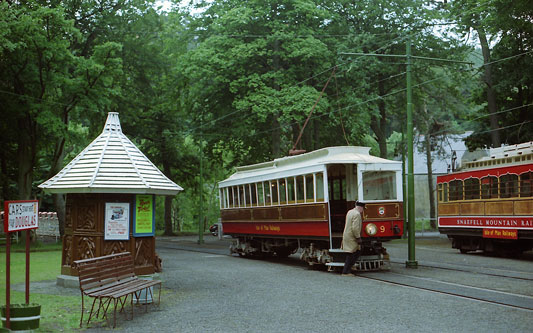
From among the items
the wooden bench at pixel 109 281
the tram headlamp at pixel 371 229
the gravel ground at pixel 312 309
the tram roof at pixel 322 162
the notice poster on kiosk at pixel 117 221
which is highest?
the tram roof at pixel 322 162

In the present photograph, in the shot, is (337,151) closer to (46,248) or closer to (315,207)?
(315,207)

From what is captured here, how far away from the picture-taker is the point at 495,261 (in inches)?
888

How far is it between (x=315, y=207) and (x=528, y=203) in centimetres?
768

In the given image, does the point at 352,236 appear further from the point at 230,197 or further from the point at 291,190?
the point at 230,197

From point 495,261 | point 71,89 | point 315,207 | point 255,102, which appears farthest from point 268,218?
point 71,89

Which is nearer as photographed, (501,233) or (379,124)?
(501,233)

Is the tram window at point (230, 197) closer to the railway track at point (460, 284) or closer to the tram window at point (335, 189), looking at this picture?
the railway track at point (460, 284)

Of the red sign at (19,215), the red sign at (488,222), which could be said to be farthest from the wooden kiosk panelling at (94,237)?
the red sign at (488,222)

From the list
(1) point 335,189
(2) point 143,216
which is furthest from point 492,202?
(2) point 143,216

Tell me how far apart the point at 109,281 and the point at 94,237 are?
3780mm

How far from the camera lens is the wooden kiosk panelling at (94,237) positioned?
48.9 ft

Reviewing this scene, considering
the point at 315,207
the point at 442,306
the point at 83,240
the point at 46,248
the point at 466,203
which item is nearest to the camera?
the point at 442,306

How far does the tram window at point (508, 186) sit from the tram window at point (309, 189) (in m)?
7.78

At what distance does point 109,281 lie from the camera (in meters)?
11.4
